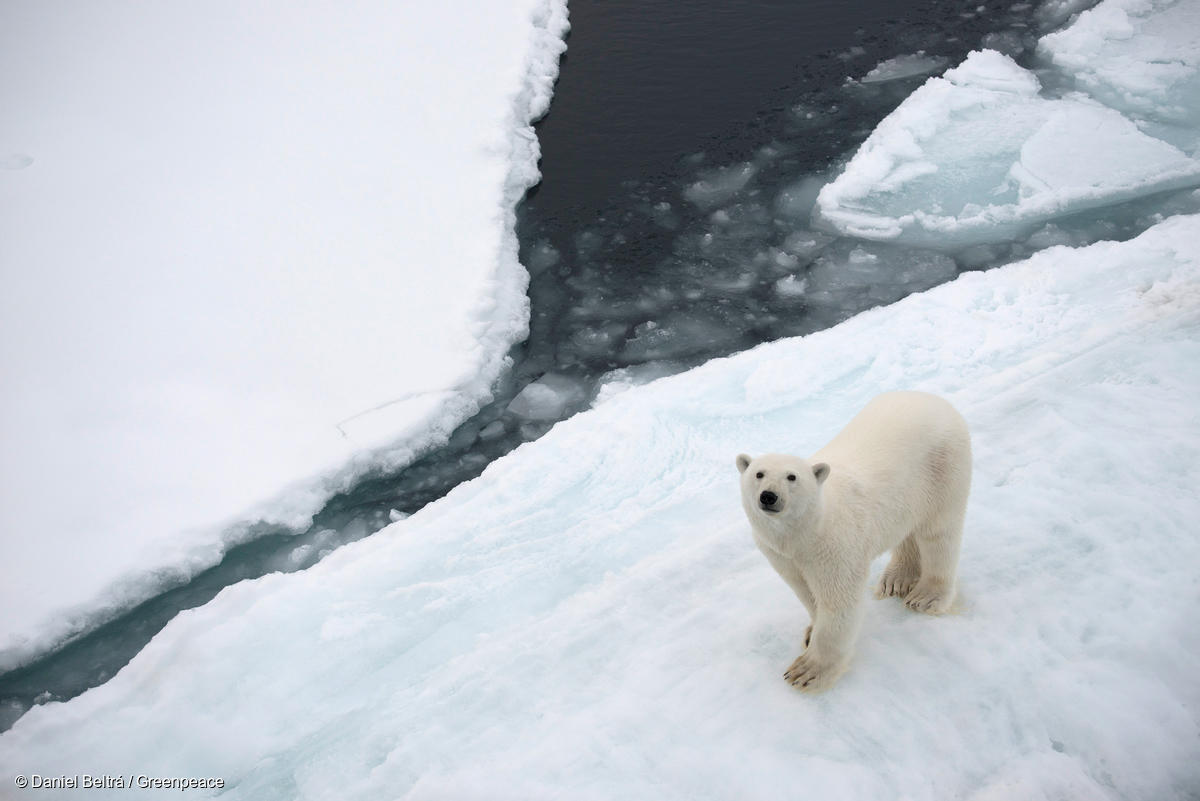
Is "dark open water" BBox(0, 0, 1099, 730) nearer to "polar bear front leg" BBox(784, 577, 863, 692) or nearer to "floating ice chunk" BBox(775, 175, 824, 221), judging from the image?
"floating ice chunk" BBox(775, 175, 824, 221)

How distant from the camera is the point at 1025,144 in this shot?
7.68 metres

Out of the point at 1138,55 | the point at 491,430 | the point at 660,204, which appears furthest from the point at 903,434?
the point at 1138,55

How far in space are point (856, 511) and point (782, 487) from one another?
16.5 inches

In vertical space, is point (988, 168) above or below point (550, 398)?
above

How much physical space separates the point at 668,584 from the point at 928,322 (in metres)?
2.70

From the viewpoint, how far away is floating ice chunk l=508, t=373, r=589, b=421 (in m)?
6.03

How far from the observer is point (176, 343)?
6305 mm

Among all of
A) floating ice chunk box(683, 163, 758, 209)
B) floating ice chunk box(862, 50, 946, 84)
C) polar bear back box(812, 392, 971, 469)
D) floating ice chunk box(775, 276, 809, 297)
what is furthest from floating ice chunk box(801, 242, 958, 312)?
polar bear back box(812, 392, 971, 469)

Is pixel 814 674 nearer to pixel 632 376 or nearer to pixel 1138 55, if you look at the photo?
pixel 632 376

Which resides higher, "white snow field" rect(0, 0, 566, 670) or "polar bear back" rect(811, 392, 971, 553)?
"polar bear back" rect(811, 392, 971, 553)

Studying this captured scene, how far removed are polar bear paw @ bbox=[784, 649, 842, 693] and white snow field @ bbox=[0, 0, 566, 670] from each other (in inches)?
Answer: 121

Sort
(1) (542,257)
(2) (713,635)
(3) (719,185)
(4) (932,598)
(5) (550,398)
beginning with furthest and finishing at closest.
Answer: (3) (719,185)
(1) (542,257)
(5) (550,398)
(2) (713,635)
(4) (932,598)

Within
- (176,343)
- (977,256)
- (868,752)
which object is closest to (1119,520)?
(868,752)

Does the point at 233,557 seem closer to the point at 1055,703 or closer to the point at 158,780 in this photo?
the point at 158,780
